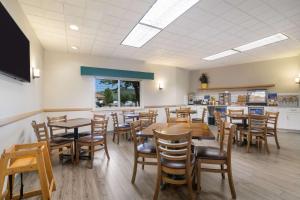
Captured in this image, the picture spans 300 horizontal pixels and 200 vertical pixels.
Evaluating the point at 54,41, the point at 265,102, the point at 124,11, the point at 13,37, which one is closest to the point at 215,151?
the point at 124,11

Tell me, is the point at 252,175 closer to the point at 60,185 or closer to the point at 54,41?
the point at 60,185

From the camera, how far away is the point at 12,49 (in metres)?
2.13

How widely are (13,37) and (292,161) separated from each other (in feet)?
16.6

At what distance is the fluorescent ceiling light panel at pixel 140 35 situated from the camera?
3.61 metres

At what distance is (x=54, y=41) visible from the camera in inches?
166

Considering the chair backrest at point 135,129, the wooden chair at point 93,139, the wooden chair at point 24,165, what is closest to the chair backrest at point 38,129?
the wooden chair at point 93,139

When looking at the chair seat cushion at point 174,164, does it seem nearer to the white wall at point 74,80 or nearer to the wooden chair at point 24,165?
the wooden chair at point 24,165

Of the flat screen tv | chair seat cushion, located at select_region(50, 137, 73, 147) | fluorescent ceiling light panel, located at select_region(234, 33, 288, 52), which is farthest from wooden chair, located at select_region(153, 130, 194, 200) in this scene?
the flat screen tv

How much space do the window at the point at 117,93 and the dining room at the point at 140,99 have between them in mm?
38

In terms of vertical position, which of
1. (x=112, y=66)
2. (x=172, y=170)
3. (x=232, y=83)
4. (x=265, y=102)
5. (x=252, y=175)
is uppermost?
(x=112, y=66)

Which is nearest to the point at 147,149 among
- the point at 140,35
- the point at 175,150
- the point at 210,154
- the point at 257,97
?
the point at 175,150

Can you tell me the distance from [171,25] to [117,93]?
354 cm

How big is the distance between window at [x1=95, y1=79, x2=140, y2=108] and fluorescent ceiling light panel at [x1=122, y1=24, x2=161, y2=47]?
2013 millimetres

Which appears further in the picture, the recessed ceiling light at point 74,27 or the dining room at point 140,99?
the recessed ceiling light at point 74,27
